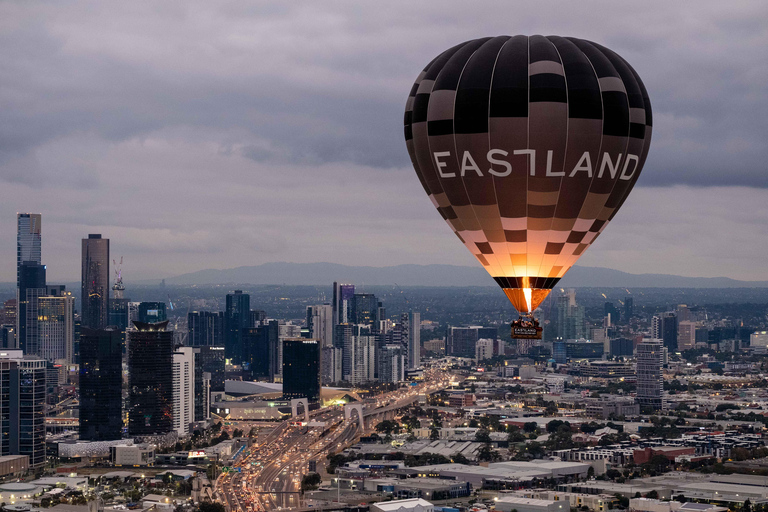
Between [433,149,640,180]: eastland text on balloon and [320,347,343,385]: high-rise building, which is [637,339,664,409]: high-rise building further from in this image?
[433,149,640,180]: eastland text on balloon

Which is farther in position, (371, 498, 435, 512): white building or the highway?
the highway

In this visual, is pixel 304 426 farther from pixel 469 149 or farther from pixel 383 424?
pixel 469 149

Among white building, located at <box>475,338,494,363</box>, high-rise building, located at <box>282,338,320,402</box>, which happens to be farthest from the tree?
white building, located at <box>475,338,494,363</box>

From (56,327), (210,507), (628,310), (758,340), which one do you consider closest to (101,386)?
(210,507)

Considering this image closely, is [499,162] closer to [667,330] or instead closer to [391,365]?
[391,365]

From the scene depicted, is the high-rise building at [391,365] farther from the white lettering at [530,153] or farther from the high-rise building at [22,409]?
the white lettering at [530,153]

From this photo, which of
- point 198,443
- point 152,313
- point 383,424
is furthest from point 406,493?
point 152,313
